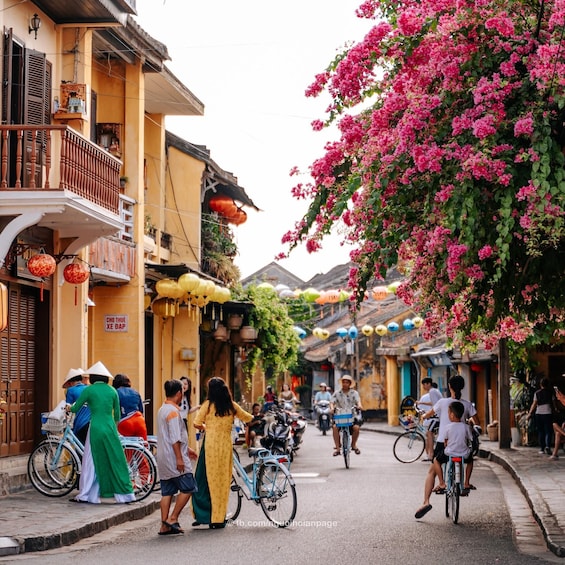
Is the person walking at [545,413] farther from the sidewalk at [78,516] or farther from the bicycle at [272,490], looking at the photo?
the bicycle at [272,490]

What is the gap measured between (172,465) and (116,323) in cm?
1060

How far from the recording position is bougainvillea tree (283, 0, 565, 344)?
31.1 ft

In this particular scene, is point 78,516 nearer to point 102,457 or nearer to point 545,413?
point 102,457

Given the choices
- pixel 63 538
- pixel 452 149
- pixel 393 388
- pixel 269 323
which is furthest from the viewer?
pixel 393 388

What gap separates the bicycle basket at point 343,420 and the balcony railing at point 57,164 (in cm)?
755

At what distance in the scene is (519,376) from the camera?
30.9 metres

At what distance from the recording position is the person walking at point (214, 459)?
42.8 ft

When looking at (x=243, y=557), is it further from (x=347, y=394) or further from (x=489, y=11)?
(x=347, y=394)

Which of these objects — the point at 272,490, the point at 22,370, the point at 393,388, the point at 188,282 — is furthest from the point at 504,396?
the point at 393,388

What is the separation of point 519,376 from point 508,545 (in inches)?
768

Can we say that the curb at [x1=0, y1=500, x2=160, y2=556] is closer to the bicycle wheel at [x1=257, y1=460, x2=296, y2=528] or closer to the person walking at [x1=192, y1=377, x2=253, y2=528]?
the person walking at [x1=192, y1=377, x2=253, y2=528]

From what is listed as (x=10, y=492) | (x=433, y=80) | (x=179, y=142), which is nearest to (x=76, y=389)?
Result: (x=10, y=492)

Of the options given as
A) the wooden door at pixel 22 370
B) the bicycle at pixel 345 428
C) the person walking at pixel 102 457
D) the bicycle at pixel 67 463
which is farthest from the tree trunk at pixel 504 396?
the person walking at pixel 102 457

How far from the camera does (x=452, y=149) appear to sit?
390 inches
